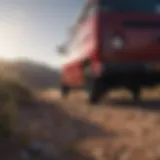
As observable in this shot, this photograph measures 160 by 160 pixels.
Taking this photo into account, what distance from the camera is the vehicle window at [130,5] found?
6531mm

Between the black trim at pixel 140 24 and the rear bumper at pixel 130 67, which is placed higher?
the black trim at pixel 140 24

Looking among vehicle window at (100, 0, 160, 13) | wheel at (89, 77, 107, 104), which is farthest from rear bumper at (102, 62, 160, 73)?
vehicle window at (100, 0, 160, 13)

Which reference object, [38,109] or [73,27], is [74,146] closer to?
[38,109]

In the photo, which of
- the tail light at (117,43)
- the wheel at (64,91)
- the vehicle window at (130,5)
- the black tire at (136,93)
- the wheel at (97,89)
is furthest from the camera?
the wheel at (64,91)

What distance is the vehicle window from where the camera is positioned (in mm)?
6531

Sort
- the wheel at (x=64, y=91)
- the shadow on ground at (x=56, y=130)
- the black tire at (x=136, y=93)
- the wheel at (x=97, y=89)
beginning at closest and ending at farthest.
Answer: the shadow on ground at (x=56, y=130) < the wheel at (x=97, y=89) < the black tire at (x=136, y=93) < the wheel at (x=64, y=91)

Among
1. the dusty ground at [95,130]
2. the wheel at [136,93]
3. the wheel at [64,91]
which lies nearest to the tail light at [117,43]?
the dusty ground at [95,130]

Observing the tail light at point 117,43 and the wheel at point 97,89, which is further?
the wheel at point 97,89

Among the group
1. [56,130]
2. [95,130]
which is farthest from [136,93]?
[56,130]

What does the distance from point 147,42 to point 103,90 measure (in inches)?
40.1

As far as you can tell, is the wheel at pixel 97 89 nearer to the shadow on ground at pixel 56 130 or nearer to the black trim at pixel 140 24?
the shadow on ground at pixel 56 130

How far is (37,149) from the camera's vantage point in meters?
3.86

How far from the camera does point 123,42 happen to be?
20.7ft

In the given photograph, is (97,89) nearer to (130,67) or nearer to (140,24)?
(130,67)
